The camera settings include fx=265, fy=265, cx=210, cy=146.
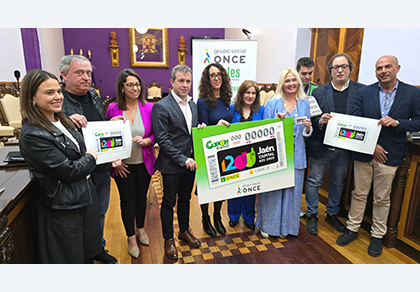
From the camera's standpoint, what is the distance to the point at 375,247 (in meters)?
2.30

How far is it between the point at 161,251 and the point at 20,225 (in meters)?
1.20

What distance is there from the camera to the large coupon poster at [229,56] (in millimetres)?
3256

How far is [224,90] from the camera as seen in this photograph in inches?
90.5

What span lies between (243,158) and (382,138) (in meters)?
1.16

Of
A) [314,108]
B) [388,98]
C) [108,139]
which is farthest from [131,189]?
[388,98]

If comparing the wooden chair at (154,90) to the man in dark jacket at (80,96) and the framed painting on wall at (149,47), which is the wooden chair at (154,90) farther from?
the man in dark jacket at (80,96)

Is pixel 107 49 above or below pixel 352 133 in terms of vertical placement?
above

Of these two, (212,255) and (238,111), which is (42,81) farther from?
(212,255)

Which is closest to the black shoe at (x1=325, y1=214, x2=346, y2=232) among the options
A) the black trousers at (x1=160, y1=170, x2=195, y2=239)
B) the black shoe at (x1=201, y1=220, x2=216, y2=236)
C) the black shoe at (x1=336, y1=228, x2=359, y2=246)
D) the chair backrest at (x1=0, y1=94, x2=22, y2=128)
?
the black shoe at (x1=336, y1=228, x2=359, y2=246)

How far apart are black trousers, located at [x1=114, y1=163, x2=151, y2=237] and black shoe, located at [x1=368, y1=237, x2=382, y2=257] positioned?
6.58 feet

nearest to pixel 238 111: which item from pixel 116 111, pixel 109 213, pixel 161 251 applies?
pixel 116 111

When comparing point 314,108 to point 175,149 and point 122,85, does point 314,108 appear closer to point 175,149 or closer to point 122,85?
point 175,149

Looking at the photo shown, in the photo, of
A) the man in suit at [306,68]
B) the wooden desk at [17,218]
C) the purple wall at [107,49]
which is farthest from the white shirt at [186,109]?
the purple wall at [107,49]

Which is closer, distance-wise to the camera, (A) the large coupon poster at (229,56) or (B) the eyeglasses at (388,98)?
(B) the eyeglasses at (388,98)
